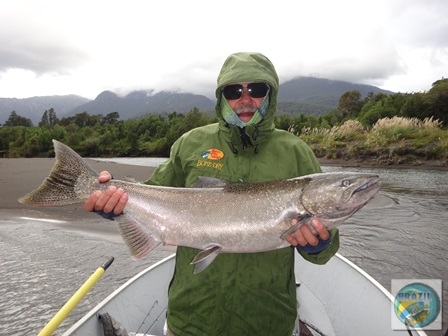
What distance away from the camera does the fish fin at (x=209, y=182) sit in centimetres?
297

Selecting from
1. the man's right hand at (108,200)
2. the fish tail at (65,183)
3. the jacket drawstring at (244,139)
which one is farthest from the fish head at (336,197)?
the fish tail at (65,183)

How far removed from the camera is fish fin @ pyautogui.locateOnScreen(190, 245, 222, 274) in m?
2.62

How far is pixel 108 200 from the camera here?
3.01 meters

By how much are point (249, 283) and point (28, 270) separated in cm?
691

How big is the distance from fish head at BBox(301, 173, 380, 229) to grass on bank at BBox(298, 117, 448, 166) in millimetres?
27503

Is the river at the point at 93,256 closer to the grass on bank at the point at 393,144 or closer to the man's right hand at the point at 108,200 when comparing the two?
the man's right hand at the point at 108,200

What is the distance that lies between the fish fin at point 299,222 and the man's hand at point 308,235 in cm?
3

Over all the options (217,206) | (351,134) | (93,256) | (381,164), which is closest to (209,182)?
(217,206)

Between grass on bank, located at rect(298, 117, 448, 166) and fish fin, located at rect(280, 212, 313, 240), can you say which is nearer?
fish fin, located at rect(280, 212, 313, 240)

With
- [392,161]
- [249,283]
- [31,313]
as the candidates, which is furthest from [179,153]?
[392,161]

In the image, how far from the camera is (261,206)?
9.58ft

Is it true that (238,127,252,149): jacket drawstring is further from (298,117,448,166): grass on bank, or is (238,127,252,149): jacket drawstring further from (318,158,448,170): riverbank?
(298,117,448,166): grass on bank

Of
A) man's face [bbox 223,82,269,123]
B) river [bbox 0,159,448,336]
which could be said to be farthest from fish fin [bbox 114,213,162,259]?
river [bbox 0,159,448,336]

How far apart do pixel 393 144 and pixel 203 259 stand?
101 feet
